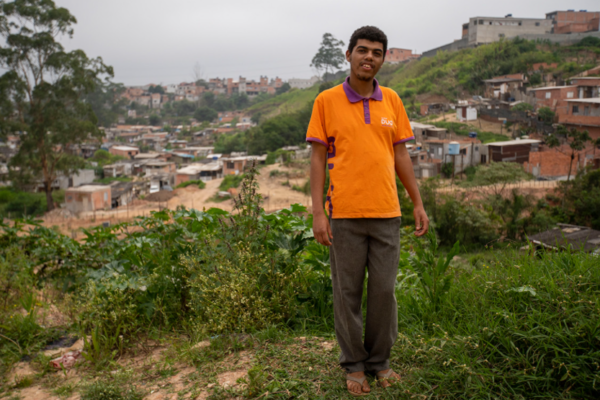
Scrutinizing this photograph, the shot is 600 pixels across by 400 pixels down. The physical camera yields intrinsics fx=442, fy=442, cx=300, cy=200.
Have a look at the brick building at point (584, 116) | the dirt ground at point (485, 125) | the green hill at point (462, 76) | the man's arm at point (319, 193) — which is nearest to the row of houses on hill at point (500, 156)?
the brick building at point (584, 116)

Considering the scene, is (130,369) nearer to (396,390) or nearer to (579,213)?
(396,390)

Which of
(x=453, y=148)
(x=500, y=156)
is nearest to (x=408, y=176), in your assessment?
(x=453, y=148)

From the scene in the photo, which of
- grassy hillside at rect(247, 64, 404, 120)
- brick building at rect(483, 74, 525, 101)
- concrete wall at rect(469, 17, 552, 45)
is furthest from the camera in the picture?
grassy hillside at rect(247, 64, 404, 120)

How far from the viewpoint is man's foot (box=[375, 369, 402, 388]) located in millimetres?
1770

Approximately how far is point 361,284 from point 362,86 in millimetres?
817

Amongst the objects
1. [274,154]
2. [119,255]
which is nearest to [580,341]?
[119,255]

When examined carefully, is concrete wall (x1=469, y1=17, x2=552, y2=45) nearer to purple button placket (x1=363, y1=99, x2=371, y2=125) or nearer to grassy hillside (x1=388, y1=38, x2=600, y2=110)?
grassy hillside (x1=388, y1=38, x2=600, y2=110)

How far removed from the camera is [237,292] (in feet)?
7.44

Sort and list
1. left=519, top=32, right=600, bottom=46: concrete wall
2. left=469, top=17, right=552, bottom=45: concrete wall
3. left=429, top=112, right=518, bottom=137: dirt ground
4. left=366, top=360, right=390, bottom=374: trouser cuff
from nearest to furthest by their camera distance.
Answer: left=366, top=360, right=390, bottom=374: trouser cuff < left=429, top=112, right=518, bottom=137: dirt ground < left=519, top=32, right=600, bottom=46: concrete wall < left=469, top=17, right=552, bottom=45: concrete wall

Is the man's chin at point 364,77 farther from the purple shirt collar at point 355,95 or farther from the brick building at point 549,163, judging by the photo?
the brick building at point 549,163

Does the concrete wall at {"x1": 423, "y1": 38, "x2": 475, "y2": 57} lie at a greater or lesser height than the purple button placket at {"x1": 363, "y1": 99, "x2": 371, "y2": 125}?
greater

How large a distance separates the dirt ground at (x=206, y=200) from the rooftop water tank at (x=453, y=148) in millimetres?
7999

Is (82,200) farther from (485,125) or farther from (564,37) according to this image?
(564,37)

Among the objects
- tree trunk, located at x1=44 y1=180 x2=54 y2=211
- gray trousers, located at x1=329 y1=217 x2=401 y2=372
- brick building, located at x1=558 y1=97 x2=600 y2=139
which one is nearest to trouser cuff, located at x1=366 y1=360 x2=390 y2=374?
gray trousers, located at x1=329 y1=217 x2=401 y2=372
